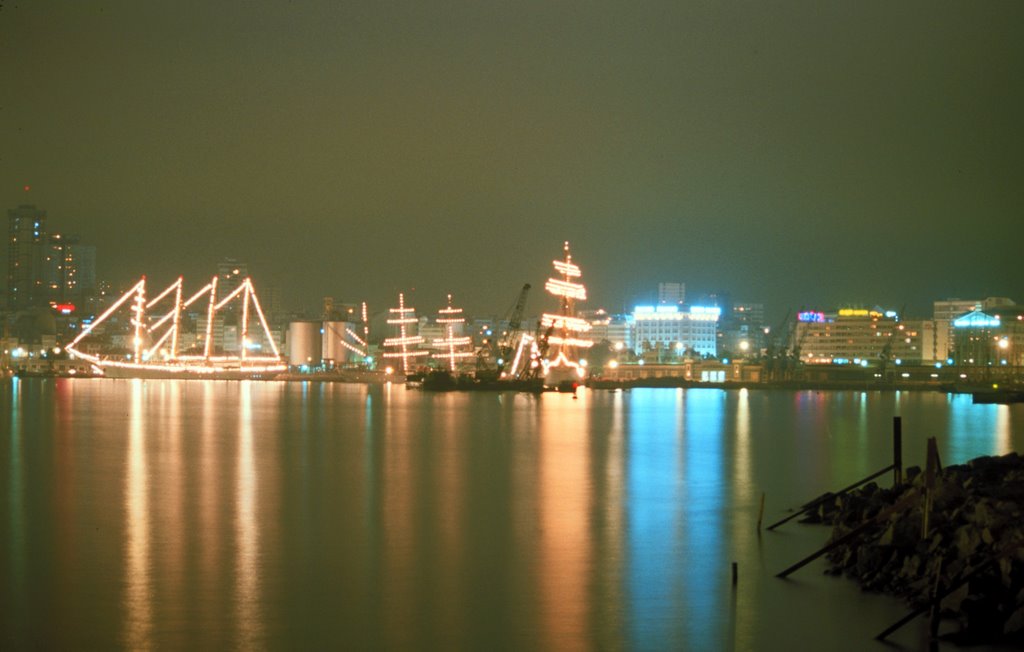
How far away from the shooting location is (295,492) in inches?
605

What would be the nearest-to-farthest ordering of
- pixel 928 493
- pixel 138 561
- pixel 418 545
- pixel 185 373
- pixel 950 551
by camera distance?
pixel 950 551, pixel 928 493, pixel 138 561, pixel 418 545, pixel 185 373

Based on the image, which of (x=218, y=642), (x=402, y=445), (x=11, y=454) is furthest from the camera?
(x=402, y=445)

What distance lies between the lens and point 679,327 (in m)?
119

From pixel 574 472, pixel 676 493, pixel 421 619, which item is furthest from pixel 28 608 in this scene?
pixel 574 472

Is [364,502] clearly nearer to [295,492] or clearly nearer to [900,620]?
[295,492]

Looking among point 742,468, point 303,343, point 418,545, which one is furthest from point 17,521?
point 303,343

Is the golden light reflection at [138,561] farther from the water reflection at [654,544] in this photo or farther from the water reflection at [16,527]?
the water reflection at [654,544]

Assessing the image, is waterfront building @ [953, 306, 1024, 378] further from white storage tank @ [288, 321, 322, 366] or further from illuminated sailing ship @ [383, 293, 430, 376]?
white storage tank @ [288, 321, 322, 366]

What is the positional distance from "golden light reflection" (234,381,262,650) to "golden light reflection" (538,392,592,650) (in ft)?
6.19

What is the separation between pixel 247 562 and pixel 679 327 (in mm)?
110580

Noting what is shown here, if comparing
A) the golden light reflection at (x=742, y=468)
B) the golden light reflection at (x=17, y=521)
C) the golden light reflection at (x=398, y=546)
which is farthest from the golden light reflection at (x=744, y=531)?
the golden light reflection at (x=17, y=521)

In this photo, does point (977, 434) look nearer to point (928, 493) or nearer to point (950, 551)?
point (928, 493)

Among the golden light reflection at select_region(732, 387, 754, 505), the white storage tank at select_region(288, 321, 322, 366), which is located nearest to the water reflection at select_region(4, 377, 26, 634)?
the golden light reflection at select_region(732, 387, 754, 505)

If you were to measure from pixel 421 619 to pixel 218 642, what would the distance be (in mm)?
1433
